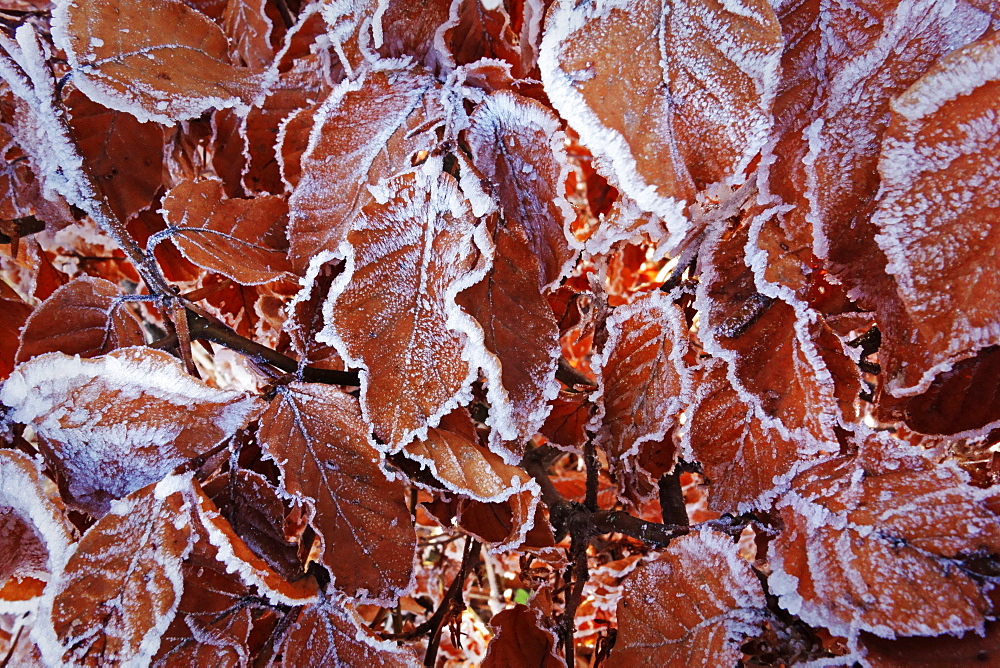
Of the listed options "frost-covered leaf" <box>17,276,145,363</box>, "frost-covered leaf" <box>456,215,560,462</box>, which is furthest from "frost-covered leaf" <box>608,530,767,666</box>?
"frost-covered leaf" <box>17,276,145,363</box>

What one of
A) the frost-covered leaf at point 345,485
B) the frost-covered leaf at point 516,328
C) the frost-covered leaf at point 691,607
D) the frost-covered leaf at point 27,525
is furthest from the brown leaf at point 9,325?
the frost-covered leaf at point 691,607

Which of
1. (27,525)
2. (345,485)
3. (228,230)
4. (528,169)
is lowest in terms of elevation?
(27,525)

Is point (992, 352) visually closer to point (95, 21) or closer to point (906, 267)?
point (906, 267)

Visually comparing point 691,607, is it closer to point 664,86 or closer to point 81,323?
point 664,86

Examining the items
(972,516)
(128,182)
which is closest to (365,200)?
(128,182)

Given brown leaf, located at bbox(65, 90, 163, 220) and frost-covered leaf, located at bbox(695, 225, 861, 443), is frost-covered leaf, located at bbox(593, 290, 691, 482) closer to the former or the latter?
frost-covered leaf, located at bbox(695, 225, 861, 443)

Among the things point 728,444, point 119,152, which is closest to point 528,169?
point 728,444

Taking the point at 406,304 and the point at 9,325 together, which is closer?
the point at 406,304

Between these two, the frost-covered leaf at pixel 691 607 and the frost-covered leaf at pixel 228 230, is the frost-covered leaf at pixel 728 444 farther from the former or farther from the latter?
the frost-covered leaf at pixel 228 230
